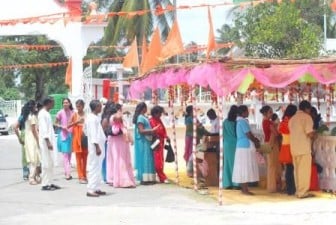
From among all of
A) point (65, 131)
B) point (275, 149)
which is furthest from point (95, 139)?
point (275, 149)

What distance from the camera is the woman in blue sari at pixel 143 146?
12953 millimetres

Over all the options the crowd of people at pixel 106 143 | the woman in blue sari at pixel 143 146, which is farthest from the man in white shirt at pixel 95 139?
the woman in blue sari at pixel 143 146

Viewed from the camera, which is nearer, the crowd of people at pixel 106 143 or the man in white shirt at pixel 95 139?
the man in white shirt at pixel 95 139

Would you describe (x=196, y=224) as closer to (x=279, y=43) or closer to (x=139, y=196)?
(x=139, y=196)

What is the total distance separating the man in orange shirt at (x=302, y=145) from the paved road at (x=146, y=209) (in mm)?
437

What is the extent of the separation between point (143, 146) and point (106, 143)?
75 centimetres

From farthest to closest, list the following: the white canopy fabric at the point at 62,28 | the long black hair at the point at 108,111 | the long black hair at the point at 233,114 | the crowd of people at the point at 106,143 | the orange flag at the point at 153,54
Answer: the white canopy fabric at the point at 62,28, the orange flag at the point at 153,54, the long black hair at the point at 108,111, the crowd of people at the point at 106,143, the long black hair at the point at 233,114

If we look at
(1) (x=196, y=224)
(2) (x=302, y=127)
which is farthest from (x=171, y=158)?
(1) (x=196, y=224)

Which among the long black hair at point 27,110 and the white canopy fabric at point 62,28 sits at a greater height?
the white canopy fabric at point 62,28

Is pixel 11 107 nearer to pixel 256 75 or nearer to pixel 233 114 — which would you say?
pixel 233 114

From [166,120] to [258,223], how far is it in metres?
22.6

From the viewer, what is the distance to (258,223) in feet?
29.5

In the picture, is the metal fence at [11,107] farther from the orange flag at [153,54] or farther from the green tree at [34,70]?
the orange flag at [153,54]

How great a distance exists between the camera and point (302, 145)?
11.0m
